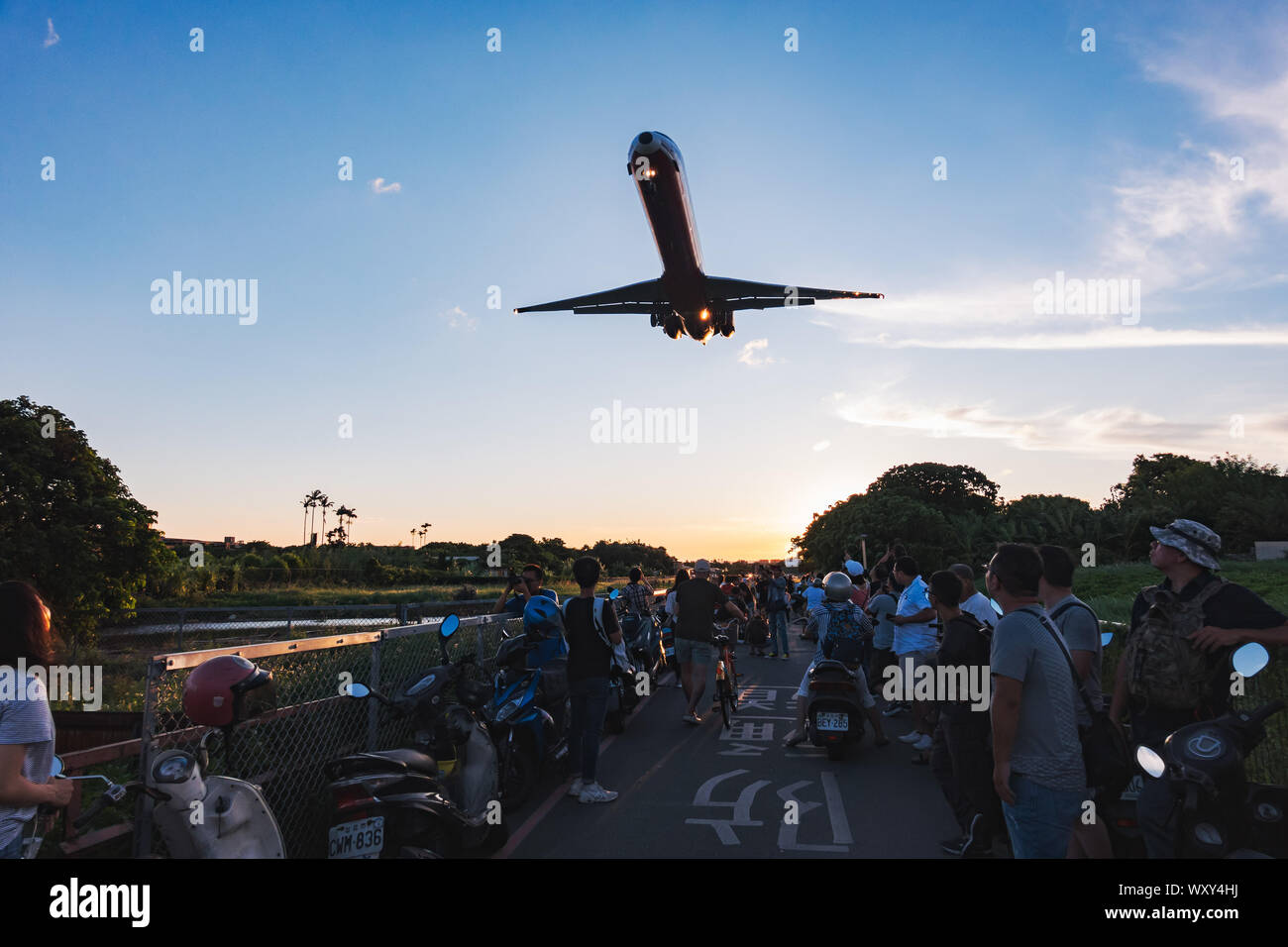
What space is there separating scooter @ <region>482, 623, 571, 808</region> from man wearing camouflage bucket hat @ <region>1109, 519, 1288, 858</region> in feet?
13.3

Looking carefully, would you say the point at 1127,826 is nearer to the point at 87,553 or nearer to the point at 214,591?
the point at 87,553

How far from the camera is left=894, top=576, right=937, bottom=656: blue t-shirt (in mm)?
8289

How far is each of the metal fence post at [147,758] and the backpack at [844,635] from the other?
6.54 metres

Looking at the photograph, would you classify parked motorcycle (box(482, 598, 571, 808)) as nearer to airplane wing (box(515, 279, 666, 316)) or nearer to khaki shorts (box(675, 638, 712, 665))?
khaki shorts (box(675, 638, 712, 665))

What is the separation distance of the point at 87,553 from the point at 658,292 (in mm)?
16808

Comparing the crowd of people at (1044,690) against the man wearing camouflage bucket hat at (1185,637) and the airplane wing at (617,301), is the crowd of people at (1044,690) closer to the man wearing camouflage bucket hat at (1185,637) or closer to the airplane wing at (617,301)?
the man wearing camouflage bucket hat at (1185,637)

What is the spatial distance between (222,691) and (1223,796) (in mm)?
4266

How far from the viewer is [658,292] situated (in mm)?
23188

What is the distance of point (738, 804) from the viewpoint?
6266mm

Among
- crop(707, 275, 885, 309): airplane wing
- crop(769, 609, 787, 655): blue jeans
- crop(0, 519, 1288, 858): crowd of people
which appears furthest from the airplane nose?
crop(0, 519, 1288, 858): crowd of people

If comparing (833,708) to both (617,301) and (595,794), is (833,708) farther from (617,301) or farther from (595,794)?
(617,301)

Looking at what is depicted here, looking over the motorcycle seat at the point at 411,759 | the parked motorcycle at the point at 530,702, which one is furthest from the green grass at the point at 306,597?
the motorcycle seat at the point at 411,759

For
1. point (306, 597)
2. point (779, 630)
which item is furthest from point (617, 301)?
point (306, 597)
